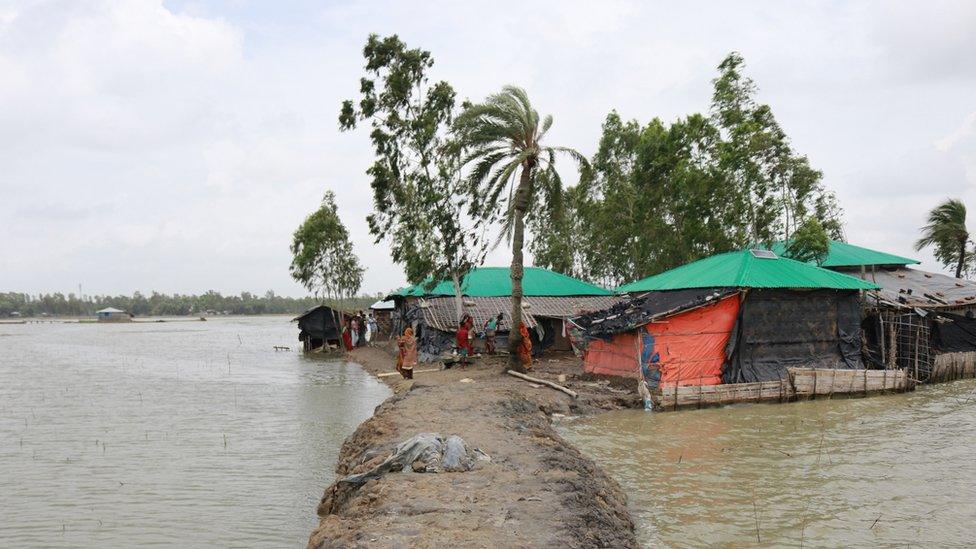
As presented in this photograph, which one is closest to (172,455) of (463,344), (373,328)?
(463,344)

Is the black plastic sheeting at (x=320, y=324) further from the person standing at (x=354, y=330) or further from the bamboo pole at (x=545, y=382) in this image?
the bamboo pole at (x=545, y=382)

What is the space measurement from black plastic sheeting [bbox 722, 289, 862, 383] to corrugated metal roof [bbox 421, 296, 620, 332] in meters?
8.66

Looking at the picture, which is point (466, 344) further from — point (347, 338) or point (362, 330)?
point (362, 330)

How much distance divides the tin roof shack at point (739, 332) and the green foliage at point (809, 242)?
4115 mm

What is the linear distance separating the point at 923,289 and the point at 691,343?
14419 millimetres

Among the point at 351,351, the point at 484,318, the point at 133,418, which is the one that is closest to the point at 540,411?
the point at 133,418

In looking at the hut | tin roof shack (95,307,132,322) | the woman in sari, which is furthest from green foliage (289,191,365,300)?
tin roof shack (95,307,132,322)

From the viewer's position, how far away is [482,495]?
753 centimetres

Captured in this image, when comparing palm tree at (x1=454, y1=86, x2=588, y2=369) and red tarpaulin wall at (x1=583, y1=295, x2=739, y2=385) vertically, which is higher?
palm tree at (x1=454, y1=86, x2=588, y2=369)

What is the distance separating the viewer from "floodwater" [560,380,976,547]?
792cm

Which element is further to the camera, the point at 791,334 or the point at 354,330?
the point at 354,330

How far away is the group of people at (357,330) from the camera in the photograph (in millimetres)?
37037

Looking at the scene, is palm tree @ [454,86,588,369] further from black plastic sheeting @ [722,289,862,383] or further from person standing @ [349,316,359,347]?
person standing @ [349,316,359,347]

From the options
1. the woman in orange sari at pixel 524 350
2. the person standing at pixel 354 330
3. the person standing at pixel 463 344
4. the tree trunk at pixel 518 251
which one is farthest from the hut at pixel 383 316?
the tree trunk at pixel 518 251
